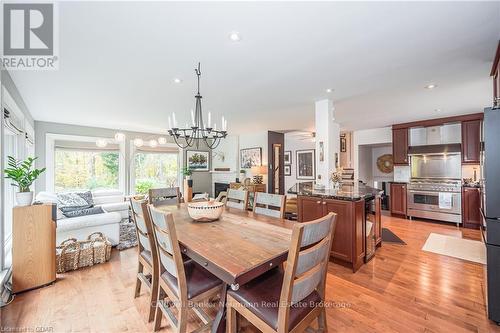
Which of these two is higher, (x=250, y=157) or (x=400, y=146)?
(x=400, y=146)

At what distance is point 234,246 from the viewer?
145 cm

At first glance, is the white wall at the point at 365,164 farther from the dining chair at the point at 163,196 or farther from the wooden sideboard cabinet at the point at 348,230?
the dining chair at the point at 163,196

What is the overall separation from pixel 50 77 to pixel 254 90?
8.45ft

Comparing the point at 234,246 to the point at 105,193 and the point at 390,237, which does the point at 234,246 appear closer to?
the point at 390,237

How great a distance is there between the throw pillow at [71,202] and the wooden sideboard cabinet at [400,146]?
6.93 metres

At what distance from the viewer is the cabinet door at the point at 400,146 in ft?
Result: 17.6

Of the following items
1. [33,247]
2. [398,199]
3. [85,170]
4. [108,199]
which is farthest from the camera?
[85,170]

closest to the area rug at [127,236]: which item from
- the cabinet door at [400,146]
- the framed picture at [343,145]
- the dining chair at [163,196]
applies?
the dining chair at [163,196]

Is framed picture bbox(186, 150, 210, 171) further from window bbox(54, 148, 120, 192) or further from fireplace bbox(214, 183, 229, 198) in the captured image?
window bbox(54, 148, 120, 192)

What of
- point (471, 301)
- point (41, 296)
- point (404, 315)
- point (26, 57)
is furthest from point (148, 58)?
point (471, 301)

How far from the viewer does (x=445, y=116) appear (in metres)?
4.75

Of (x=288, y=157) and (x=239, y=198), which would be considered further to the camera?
(x=288, y=157)

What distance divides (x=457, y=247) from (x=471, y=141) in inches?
101

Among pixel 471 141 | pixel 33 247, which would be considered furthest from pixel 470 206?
pixel 33 247
